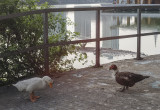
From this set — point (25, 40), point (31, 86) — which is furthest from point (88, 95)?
point (25, 40)

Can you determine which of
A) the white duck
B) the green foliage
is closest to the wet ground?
the white duck

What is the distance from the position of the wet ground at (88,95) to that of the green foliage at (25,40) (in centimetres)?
45

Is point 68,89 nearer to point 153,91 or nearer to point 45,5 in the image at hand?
point 153,91

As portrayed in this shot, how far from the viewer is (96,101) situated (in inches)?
170

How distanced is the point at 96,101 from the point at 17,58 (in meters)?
1.88

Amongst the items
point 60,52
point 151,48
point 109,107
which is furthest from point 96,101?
point 151,48

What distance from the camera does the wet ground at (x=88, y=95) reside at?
416 cm

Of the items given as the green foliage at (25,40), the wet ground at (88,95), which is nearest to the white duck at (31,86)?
the wet ground at (88,95)

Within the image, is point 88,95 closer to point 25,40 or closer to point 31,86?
point 31,86

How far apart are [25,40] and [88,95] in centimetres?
185

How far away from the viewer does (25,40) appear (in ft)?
18.7

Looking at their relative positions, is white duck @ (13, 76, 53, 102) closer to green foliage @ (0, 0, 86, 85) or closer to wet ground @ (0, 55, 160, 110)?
wet ground @ (0, 55, 160, 110)

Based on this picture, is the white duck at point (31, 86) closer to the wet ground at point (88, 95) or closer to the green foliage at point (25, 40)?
the wet ground at point (88, 95)

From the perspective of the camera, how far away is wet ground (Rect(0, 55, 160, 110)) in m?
4.16
